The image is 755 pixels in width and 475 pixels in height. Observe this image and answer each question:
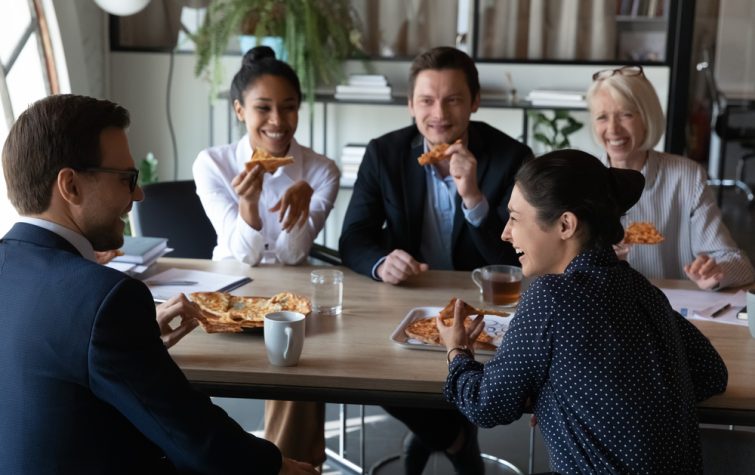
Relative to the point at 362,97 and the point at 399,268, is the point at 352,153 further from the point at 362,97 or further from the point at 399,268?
the point at 399,268

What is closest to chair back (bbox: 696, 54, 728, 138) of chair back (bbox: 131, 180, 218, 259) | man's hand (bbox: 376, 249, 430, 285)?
chair back (bbox: 131, 180, 218, 259)

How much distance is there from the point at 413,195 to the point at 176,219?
851 mm

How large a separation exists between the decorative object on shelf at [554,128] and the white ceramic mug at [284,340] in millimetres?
3266

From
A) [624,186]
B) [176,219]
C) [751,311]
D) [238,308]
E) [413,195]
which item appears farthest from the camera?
[176,219]

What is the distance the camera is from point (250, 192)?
8.93ft

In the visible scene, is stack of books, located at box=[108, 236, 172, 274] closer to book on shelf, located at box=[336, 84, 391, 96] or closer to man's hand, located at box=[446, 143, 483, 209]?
man's hand, located at box=[446, 143, 483, 209]

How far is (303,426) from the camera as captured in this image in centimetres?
272

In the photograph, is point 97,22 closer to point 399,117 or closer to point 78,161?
point 399,117

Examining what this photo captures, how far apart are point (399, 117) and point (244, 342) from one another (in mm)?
3366

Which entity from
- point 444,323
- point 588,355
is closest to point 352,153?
point 444,323

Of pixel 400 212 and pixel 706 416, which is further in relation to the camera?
pixel 400 212

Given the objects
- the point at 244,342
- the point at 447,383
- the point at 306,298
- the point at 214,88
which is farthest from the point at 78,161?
the point at 214,88

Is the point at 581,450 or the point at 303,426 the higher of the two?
the point at 581,450

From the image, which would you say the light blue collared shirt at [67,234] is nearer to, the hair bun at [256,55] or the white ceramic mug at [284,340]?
the white ceramic mug at [284,340]
